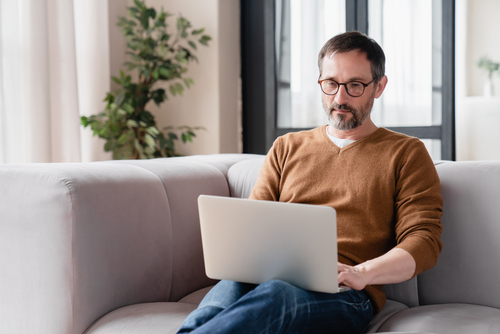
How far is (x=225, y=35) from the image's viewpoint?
11.1ft

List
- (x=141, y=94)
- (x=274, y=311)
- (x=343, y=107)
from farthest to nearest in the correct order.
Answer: (x=141, y=94)
(x=343, y=107)
(x=274, y=311)

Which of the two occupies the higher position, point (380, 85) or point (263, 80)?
point (263, 80)

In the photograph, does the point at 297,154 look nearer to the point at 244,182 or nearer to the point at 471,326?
the point at 244,182

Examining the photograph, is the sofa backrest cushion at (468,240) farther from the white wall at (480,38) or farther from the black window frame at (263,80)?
the white wall at (480,38)

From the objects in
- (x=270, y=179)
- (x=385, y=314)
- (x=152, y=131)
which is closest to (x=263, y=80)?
(x=152, y=131)

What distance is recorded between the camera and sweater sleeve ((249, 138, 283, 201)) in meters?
1.51

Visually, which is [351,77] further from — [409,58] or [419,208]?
[409,58]

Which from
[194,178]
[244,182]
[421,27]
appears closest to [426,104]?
[421,27]

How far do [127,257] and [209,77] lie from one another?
2.18m

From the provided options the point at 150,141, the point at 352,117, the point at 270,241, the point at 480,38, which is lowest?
the point at 270,241

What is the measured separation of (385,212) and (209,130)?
Answer: 218 cm

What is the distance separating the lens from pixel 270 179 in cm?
154

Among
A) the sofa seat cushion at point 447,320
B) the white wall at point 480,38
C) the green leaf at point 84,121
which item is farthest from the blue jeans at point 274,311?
the white wall at point 480,38

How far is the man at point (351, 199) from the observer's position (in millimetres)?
1026
